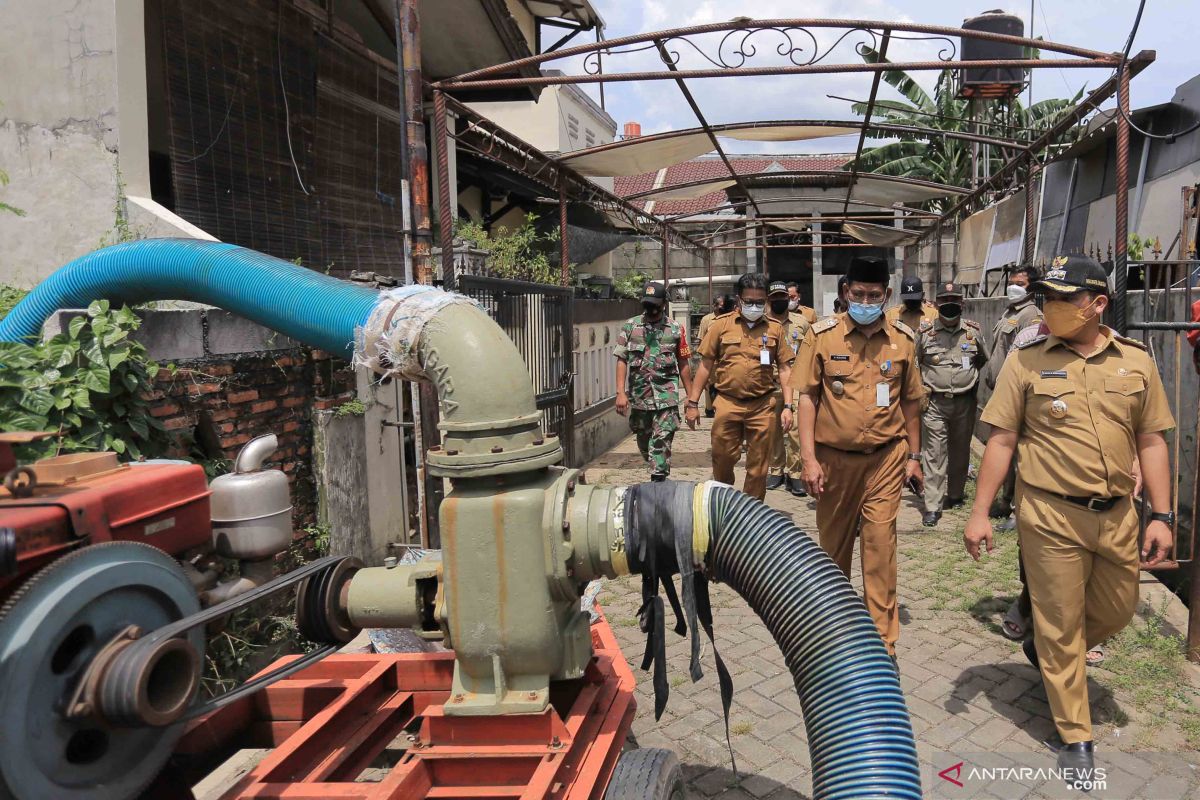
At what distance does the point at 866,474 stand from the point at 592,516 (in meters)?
2.25

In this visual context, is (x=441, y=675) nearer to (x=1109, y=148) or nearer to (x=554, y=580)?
(x=554, y=580)

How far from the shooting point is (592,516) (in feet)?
7.21

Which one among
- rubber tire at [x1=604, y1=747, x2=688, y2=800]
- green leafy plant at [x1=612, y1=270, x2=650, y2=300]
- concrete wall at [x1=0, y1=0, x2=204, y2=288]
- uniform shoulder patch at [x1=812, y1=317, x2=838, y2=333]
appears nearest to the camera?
rubber tire at [x1=604, y1=747, x2=688, y2=800]

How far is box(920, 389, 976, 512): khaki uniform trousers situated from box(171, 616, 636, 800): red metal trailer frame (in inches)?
183

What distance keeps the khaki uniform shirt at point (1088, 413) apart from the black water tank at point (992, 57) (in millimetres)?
8080

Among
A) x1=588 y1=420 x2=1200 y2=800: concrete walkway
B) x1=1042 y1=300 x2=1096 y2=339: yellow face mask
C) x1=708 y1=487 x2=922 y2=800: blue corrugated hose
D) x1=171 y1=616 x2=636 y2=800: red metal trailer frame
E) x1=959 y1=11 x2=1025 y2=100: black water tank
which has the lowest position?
x1=588 y1=420 x2=1200 y2=800: concrete walkway

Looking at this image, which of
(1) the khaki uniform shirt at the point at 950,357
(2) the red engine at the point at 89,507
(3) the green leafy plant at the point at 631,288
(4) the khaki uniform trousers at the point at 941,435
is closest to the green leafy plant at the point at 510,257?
(3) the green leafy plant at the point at 631,288

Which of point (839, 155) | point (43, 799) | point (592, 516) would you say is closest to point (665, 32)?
A: point (592, 516)

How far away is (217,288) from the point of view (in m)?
2.70

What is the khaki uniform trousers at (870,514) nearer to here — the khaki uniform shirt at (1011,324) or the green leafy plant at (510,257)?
the khaki uniform shirt at (1011,324)

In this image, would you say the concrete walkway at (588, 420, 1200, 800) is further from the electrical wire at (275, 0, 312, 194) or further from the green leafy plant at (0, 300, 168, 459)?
the electrical wire at (275, 0, 312, 194)

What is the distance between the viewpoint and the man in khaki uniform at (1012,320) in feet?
20.0

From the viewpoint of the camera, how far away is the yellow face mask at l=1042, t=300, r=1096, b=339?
3.18 m

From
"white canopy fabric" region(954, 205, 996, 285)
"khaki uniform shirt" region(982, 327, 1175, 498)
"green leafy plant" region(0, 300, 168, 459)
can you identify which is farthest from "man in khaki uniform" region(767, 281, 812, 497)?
"green leafy plant" region(0, 300, 168, 459)
